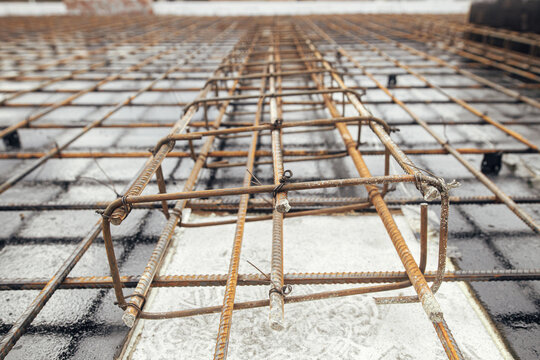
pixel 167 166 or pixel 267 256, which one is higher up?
pixel 167 166

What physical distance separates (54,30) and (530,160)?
17.7 meters

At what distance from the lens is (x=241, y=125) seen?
525 centimetres

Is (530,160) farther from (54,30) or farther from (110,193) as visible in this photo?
(54,30)

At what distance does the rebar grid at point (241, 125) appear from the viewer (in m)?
2.03

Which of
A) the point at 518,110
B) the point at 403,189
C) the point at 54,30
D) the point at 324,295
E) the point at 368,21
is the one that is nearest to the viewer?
the point at 324,295

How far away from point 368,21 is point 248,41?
359 inches

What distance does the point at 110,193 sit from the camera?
410cm

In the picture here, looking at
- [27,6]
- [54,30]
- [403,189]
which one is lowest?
[403,189]

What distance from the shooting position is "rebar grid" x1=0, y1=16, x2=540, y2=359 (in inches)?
79.8

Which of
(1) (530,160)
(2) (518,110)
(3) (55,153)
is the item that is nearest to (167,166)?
(3) (55,153)

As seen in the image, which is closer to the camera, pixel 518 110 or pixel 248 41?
pixel 518 110

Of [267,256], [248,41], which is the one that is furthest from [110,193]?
[248,41]

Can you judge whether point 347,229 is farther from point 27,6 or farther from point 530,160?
point 27,6

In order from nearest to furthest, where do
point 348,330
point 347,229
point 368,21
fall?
point 348,330 < point 347,229 < point 368,21
